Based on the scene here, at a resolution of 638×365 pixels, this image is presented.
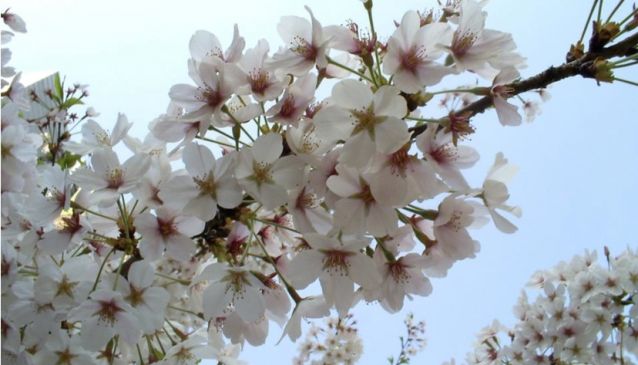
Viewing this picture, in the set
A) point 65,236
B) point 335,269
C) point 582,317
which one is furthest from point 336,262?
point 582,317

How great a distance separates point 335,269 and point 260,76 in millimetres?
520

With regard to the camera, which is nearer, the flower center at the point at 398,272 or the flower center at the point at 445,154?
the flower center at the point at 445,154

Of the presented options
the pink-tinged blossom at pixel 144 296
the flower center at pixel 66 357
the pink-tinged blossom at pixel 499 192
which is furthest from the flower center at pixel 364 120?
the flower center at pixel 66 357

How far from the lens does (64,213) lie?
5.36ft

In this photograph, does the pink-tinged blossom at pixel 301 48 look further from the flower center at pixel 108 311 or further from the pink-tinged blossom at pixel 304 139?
the flower center at pixel 108 311

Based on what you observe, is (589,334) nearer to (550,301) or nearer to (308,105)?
(550,301)

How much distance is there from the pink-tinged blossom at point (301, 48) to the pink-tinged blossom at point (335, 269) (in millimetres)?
424

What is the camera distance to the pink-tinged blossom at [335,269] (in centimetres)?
140

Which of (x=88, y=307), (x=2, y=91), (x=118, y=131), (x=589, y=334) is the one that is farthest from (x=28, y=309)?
(x=589, y=334)

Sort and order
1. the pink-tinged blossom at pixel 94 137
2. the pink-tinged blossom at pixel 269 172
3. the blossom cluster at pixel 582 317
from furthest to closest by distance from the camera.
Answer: the blossom cluster at pixel 582 317
the pink-tinged blossom at pixel 94 137
the pink-tinged blossom at pixel 269 172

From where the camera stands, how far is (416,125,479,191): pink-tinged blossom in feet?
4.46

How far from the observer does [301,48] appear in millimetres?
1495

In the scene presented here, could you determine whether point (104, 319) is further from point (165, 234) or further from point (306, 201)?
point (306, 201)

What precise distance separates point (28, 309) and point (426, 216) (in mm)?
1088
